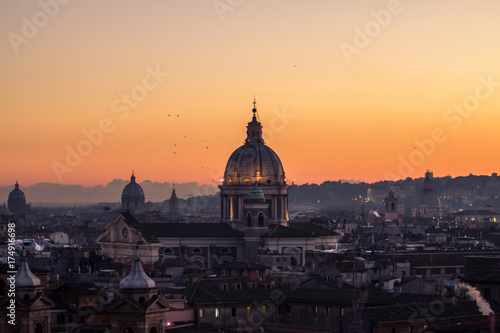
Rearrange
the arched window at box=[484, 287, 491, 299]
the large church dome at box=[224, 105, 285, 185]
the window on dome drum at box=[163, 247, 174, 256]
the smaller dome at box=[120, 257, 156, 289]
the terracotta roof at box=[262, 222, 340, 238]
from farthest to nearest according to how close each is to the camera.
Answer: the large church dome at box=[224, 105, 285, 185] < the terracotta roof at box=[262, 222, 340, 238] < the window on dome drum at box=[163, 247, 174, 256] < the arched window at box=[484, 287, 491, 299] < the smaller dome at box=[120, 257, 156, 289]

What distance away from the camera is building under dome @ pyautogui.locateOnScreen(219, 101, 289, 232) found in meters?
99.5

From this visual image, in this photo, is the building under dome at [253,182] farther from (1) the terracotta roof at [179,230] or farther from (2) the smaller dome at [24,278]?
(2) the smaller dome at [24,278]

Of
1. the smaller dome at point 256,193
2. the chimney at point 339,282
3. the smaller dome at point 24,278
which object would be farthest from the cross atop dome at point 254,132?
the smaller dome at point 24,278

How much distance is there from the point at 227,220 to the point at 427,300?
42.9m

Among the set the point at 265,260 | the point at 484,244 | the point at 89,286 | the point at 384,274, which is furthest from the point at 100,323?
the point at 484,244

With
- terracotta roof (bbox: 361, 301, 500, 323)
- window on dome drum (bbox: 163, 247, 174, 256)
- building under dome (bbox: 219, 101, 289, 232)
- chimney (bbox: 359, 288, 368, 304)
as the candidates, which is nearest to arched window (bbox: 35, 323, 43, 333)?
terracotta roof (bbox: 361, 301, 500, 323)

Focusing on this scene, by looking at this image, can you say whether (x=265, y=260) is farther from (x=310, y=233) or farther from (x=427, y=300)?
(x=427, y=300)

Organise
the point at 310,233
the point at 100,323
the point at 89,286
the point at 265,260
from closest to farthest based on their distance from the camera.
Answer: the point at 100,323 < the point at 89,286 < the point at 265,260 < the point at 310,233

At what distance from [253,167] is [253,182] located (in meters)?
0.98

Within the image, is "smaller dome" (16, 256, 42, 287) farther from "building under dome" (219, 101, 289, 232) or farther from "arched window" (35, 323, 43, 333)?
"building under dome" (219, 101, 289, 232)

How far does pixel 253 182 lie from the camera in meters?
100

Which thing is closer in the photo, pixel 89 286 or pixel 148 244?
pixel 89 286

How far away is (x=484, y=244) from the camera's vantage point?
117938 mm

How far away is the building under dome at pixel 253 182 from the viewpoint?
99.5m
